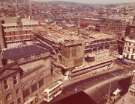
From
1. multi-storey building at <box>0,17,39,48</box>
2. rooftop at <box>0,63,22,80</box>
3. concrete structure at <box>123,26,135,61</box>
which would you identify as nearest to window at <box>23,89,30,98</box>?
rooftop at <box>0,63,22,80</box>

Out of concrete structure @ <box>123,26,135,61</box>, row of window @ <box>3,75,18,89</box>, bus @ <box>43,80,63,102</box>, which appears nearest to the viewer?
row of window @ <box>3,75,18,89</box>

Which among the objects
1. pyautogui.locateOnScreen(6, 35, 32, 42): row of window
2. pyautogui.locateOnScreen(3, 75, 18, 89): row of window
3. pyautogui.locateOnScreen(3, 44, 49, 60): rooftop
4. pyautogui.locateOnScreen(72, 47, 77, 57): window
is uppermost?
pyautogui.locateOnScreen(6, 35, 32, 42): row of window

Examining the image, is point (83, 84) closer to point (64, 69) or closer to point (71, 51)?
point (64, 69)

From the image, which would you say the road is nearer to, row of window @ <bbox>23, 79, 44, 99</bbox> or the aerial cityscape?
the aerial cityscape

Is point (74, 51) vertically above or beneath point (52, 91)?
above

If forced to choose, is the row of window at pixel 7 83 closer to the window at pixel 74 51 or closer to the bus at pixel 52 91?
the bus at pixel 52 91

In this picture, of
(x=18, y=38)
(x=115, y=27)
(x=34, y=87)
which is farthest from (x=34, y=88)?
(x=115, y=27)

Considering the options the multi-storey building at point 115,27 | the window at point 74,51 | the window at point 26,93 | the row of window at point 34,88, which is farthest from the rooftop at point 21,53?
the multi-storey building at point 115,27

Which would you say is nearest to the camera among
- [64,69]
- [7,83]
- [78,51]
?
Result: [7,83]

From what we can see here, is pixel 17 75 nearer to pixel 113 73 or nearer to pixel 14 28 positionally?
pixel 113 73
